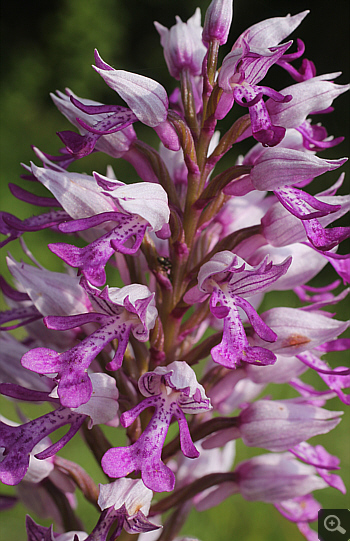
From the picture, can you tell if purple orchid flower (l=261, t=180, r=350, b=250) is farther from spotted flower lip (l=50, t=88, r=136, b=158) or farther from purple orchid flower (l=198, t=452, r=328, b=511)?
purple orchid flower (l=198, t=452, r=328, b=511)

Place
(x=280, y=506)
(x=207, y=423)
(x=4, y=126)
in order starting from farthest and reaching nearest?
1. (x=4, y=126)
2. (x=280, y=506)
3. (x=207, y=423)

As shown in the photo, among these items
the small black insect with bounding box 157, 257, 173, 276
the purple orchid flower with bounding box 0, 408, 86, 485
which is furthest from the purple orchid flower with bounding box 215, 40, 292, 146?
the purple orchid flower with bounding box 0, 408, 86, 485

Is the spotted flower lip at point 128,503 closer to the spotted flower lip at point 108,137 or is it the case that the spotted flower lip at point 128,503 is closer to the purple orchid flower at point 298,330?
the purple orchid flower at point 298,330

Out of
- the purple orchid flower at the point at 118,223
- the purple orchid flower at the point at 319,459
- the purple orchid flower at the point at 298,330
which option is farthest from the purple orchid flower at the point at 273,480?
the purple orchid flower at the point at 118,223

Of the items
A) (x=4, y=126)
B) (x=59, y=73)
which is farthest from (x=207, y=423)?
(x=4, y=126)

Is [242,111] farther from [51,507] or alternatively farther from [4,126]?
[4,126]
